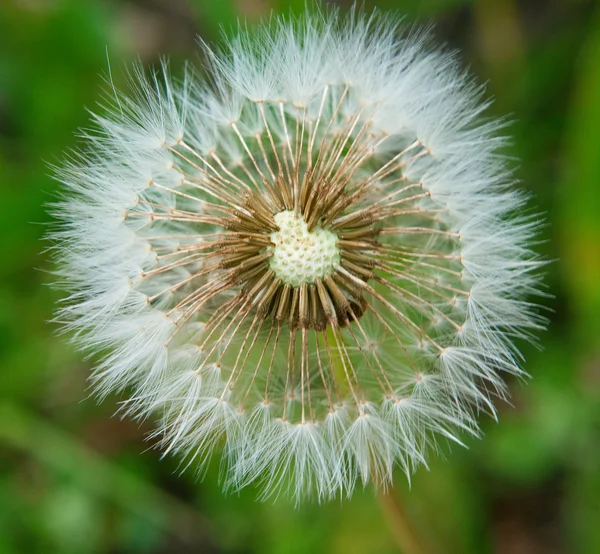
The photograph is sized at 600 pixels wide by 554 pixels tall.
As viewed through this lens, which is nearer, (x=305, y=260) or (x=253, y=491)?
(x=305, y=260)

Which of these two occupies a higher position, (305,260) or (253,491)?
(305,260)

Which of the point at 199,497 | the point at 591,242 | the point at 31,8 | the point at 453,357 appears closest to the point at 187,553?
the point at 199,497

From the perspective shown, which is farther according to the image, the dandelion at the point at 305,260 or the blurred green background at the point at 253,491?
the blurred green background at the point at 253,491

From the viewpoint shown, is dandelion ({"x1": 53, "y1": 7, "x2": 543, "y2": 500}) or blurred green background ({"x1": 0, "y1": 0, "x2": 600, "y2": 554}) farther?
blurred green background ({"x1": 0, "y1": 0, "x2": 600, "y2": 554})
